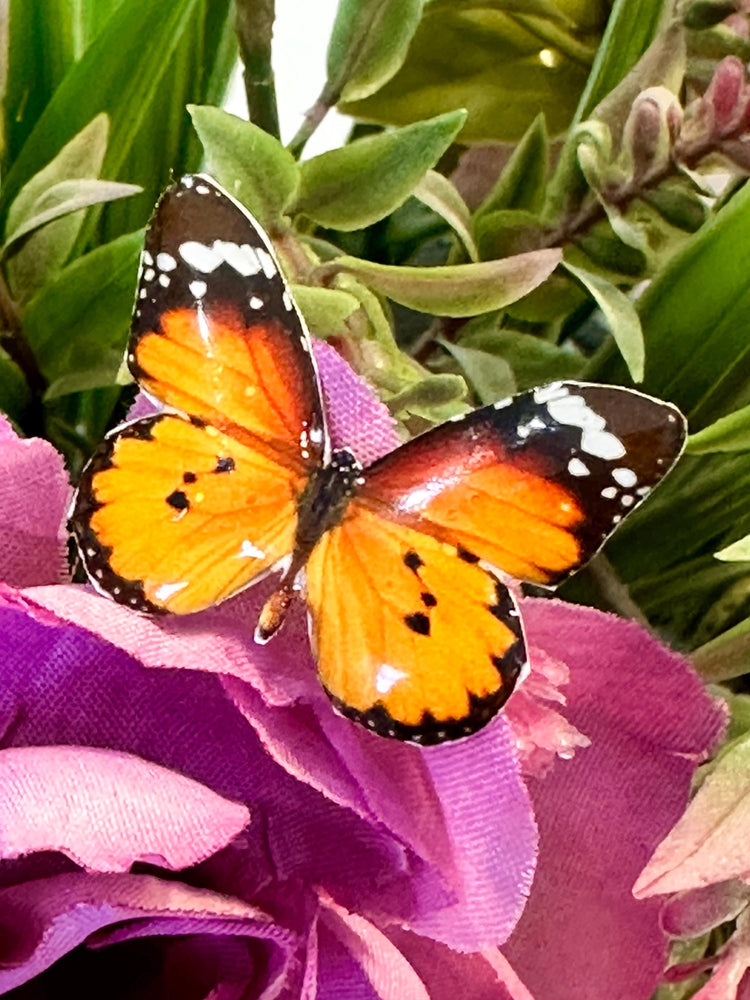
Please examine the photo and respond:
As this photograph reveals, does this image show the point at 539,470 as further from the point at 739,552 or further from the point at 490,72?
the point at 490,72

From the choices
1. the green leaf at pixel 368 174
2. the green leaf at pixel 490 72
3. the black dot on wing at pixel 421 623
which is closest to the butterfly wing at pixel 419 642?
the black dot on wing at pixel 421 623

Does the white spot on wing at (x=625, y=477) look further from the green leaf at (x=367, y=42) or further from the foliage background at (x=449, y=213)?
the green leaf at (x=367, y=42)

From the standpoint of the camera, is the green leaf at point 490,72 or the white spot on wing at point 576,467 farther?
the green leaf at point 490,72

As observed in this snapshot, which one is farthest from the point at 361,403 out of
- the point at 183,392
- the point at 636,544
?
the point at 636,544

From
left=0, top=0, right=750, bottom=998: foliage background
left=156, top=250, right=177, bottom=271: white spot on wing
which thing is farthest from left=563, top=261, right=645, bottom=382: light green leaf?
left=156, top=250, right=177, bottom=271: white spot on wing

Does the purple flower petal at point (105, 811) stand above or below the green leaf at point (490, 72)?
below

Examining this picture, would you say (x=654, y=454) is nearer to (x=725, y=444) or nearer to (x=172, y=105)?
(x=725, y=444)
